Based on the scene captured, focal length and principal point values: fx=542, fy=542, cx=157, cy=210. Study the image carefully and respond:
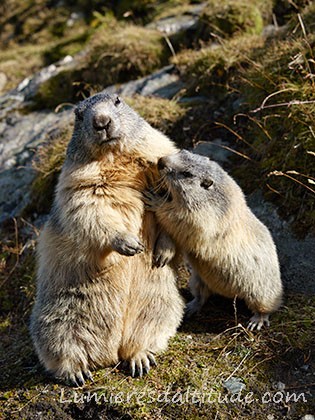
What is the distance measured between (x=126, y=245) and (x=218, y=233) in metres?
1.13

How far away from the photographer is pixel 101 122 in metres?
5.43

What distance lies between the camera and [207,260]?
18.8 ft

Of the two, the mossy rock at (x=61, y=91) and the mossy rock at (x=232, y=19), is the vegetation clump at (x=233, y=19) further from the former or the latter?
the mossy rock at (x=61, y=91)

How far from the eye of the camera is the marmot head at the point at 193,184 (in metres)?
5.66

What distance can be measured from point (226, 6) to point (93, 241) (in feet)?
29.0

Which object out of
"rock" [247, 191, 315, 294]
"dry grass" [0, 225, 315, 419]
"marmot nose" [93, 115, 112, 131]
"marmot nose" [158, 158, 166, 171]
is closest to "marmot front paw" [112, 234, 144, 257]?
"marmot nose" [158, 158, 166, 171]

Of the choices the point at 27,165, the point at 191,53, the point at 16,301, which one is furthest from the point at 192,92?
the point at 16,301

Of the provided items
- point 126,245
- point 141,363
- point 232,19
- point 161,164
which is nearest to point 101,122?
point 161,164

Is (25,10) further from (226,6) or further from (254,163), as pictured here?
(254,163)

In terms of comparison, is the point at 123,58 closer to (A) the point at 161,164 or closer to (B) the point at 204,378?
(A) the point at 161,164

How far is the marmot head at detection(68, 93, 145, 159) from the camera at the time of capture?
545 cm

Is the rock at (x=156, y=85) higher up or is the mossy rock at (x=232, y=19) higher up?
the mossy rock at (x=232, y=19)

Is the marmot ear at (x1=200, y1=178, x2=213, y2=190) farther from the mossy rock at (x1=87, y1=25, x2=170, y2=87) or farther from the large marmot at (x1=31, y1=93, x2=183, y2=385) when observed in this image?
the mossy rock at (x1=87, y1=25, x2=170, y2=87)

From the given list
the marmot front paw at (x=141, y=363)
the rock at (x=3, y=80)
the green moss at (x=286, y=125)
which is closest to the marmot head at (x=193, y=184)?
the green moss at (x=286, y=125)
